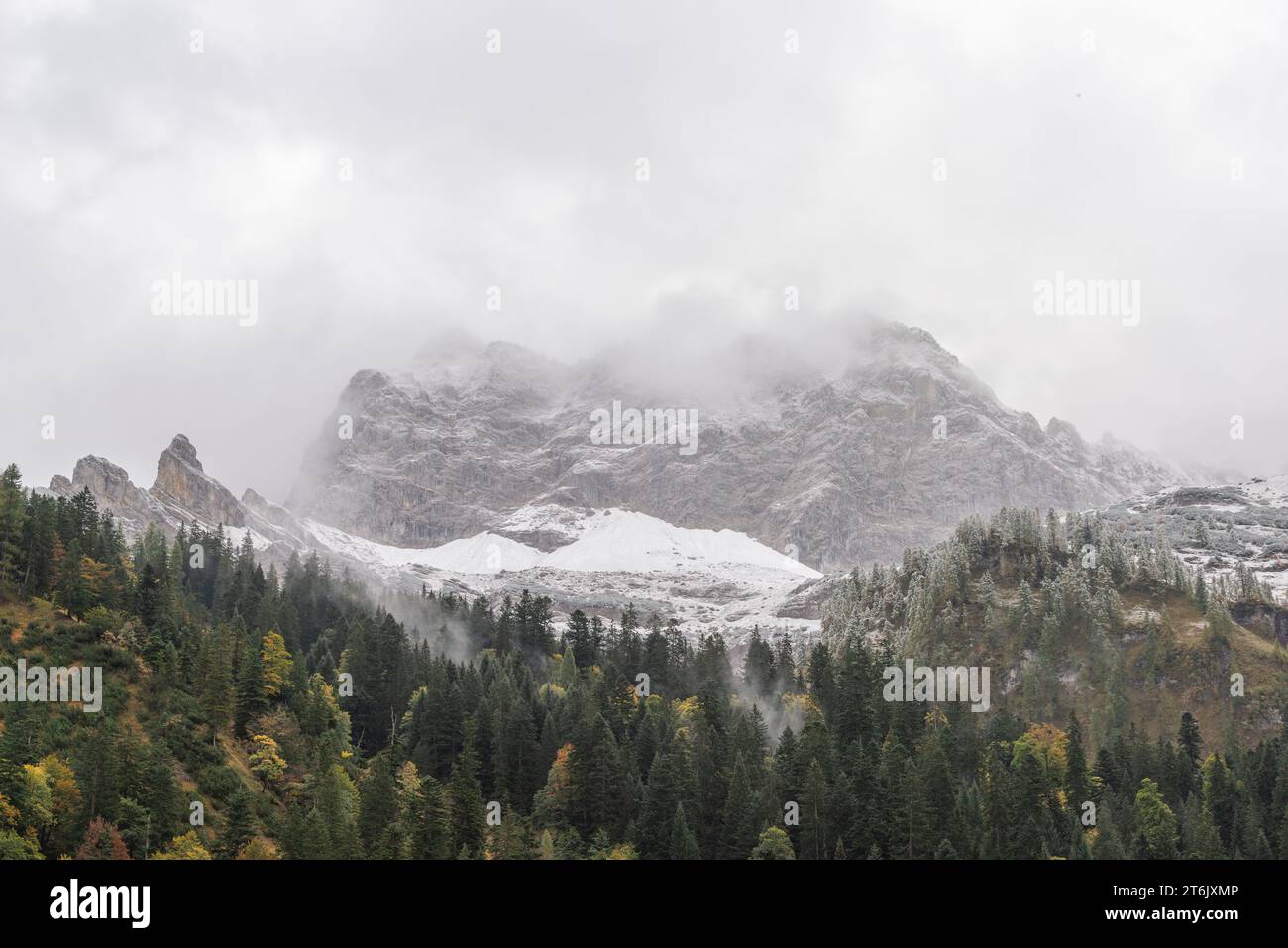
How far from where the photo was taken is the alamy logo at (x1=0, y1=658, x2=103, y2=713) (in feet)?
379

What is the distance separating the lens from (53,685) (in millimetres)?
119188

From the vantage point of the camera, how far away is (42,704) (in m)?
115

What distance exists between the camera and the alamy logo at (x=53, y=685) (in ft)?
379

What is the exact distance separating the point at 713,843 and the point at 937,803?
24.5 metres

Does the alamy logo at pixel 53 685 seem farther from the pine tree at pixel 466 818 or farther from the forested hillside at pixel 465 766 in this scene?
the pine tree at pixel 466 818
